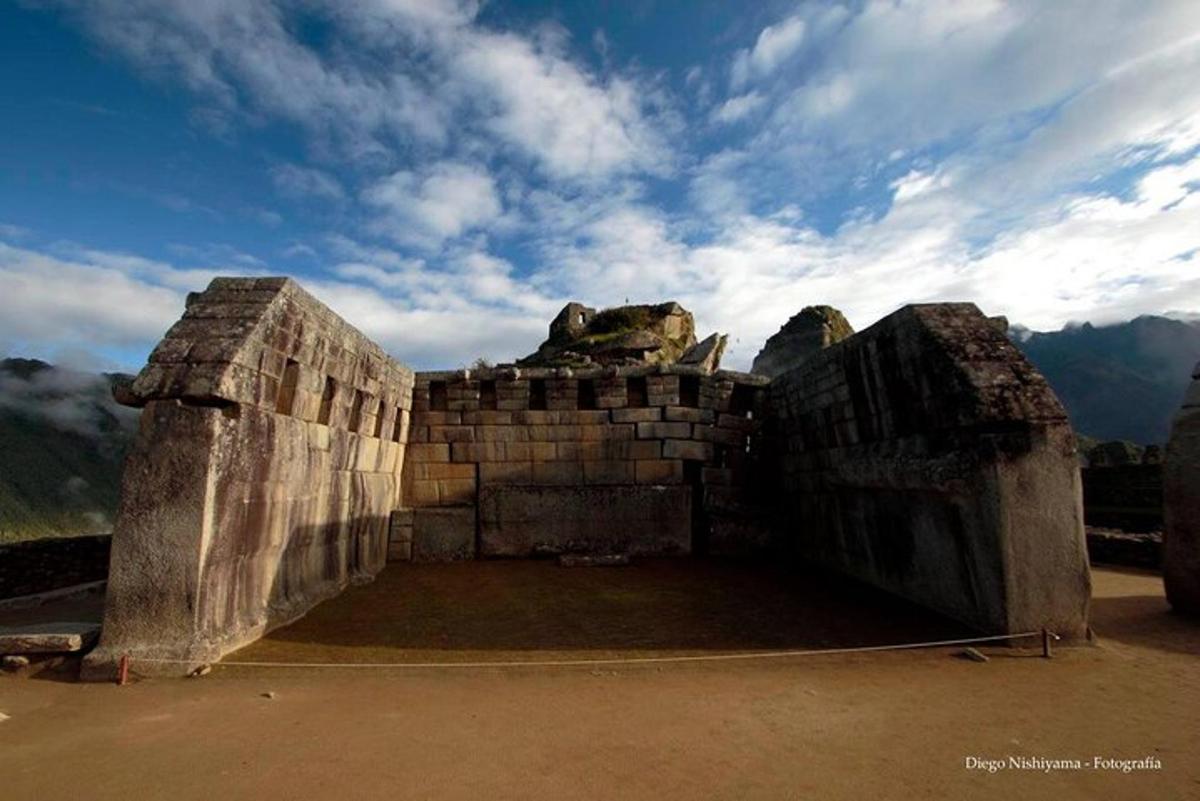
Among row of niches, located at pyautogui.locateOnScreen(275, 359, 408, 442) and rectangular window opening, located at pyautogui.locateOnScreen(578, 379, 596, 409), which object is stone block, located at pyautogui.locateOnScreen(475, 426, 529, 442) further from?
row of niches, located at pyautogui.locateOnScreen(275, 359, 408, 442)

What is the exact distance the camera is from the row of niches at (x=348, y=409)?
576cm

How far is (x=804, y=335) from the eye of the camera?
24281 mm

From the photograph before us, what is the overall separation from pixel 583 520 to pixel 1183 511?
275 inches

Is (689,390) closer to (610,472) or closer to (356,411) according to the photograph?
(610,472)

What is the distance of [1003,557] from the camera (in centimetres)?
487

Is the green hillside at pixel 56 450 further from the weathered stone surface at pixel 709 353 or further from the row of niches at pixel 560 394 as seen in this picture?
the weathered stone surface at pixel 709 353

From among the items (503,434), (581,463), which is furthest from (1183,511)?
(503,434)

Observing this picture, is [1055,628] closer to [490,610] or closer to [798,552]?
[798,552]

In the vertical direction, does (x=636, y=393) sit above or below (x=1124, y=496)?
above

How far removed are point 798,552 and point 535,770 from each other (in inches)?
271

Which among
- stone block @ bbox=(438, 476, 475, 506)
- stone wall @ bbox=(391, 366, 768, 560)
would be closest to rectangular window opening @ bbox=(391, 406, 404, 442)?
stone wall @ bbox=(391, 366, 768, 560)

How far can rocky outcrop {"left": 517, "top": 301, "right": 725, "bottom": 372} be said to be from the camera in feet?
51.8

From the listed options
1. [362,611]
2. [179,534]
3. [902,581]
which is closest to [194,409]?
[179,534]

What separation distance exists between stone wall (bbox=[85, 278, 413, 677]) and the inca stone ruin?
0.06ft
